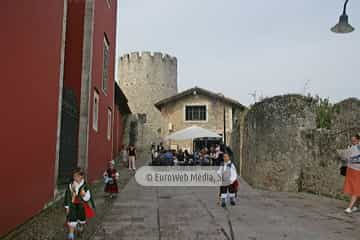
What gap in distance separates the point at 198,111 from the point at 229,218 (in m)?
21.8

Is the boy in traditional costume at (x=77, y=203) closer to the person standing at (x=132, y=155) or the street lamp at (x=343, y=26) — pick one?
the street lamp at (x=343, y=26)

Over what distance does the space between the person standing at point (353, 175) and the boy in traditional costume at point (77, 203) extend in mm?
5061

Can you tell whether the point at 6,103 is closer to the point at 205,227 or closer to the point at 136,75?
the point at 205,227

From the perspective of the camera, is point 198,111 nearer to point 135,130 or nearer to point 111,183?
point 135,130

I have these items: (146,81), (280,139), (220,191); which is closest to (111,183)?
(220,191)

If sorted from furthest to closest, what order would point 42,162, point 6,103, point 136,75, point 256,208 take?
point 136,75
point 256,208
point 42,162
point 6,103

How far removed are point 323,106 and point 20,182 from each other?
9742 millimetres

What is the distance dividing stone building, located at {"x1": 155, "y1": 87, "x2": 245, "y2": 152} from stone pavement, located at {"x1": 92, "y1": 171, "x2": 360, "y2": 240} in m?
17.9

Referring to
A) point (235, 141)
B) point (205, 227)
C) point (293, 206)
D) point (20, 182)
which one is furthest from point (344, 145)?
point (20, 182)

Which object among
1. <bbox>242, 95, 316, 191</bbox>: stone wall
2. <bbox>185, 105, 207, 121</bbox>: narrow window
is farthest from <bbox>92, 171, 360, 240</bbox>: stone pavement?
<bbox>185, 105, 207, 121</bbox>: narrow window

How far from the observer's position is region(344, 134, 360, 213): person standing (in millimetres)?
7547

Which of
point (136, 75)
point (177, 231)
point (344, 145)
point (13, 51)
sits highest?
point (136, 75)

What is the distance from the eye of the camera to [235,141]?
15.6 m

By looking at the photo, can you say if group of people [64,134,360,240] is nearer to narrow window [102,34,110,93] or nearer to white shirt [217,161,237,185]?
white shirt [217,161,237,185]
